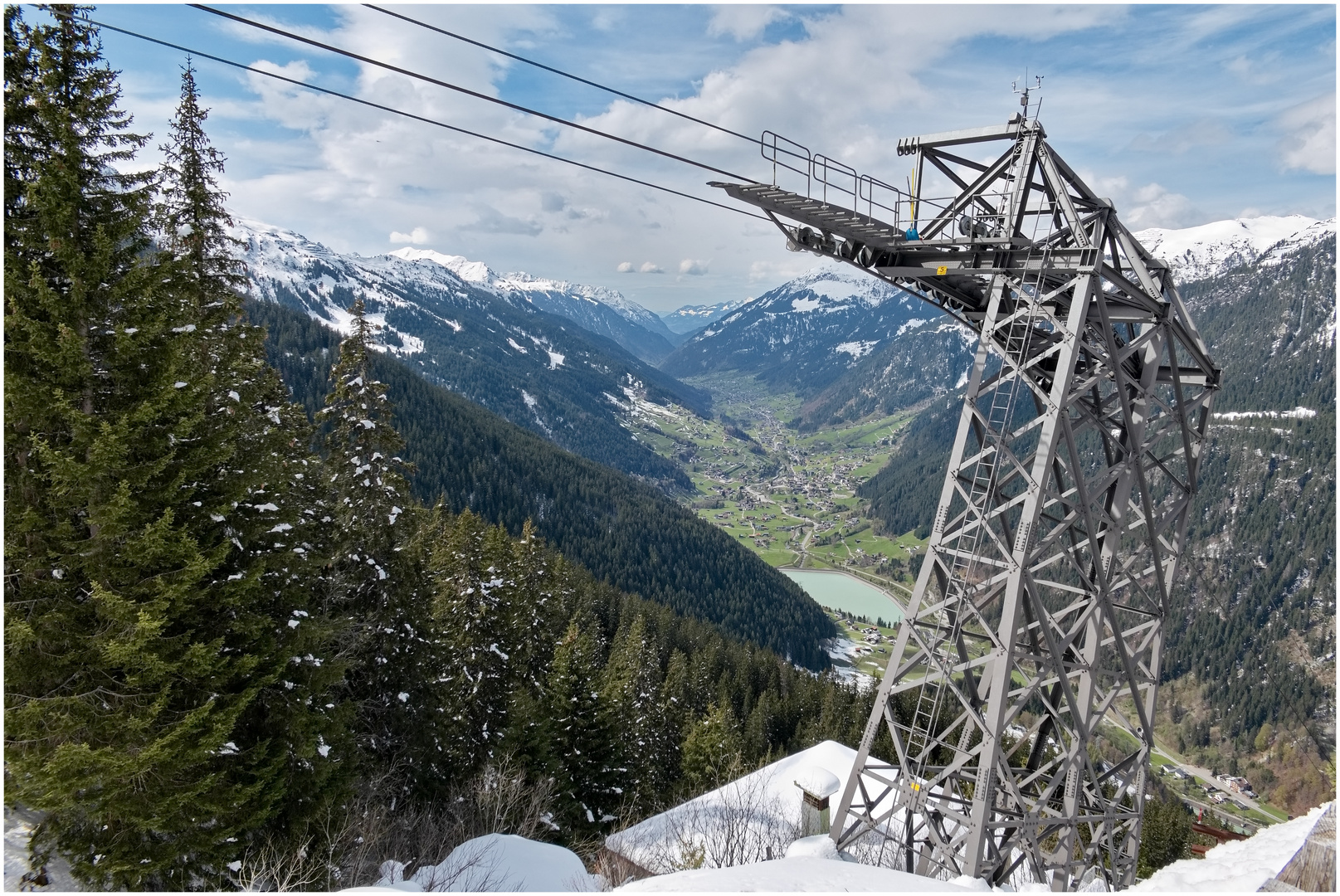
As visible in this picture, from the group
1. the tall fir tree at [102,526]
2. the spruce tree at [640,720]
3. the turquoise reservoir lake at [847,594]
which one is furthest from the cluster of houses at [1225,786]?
the tall fir tree at [102,526]

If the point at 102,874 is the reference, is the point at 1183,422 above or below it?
above

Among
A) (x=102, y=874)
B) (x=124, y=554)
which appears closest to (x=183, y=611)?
(x=124, y=554)

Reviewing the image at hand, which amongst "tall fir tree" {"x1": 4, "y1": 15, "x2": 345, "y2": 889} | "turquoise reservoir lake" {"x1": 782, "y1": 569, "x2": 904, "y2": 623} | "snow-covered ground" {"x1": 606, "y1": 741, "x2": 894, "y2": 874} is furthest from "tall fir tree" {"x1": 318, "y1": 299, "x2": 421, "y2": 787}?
"turquoise reservoir lake" {"x1": 782, "y1": 569, "x2": 904, "y2": 623}

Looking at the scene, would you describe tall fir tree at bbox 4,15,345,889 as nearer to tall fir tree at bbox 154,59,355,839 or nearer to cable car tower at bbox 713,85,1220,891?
tall fir tree at bbox 154,59,355,839

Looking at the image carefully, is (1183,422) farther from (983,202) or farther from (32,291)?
(32,291)

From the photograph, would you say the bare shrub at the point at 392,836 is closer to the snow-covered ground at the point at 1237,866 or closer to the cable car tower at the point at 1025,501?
the cable car tower at the point at 1025,501

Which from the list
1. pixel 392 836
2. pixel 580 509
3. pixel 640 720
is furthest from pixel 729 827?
pixel 580 509
